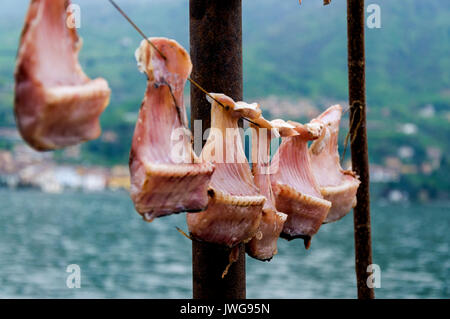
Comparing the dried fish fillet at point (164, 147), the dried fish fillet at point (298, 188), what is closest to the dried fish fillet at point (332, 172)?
the dried fish fillet at point (298, 188)

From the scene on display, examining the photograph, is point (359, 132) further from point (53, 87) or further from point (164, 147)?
point (53, 87)

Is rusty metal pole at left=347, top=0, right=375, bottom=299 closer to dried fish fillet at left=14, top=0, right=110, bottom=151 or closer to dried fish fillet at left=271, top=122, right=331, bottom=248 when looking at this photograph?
dried fish fillet at left=271, top=122, right=331, bottom=248

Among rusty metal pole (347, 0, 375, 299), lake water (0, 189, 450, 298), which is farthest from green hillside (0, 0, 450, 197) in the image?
rusty metal pole (347, 0, 375, 299)

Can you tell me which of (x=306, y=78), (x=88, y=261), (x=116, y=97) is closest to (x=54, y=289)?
(x=88, y=261)

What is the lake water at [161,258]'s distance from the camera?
211ft

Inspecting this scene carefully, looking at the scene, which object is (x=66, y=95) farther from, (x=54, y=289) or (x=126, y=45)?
(x=126, y=45)

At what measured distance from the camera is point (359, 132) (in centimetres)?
477

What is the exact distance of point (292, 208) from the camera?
3713mm

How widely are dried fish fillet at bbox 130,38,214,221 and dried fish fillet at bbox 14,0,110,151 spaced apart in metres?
0.32

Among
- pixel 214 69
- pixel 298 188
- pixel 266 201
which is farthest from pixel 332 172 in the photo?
pixel 214 69

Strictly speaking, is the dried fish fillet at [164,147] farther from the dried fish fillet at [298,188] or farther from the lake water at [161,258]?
the lake water at [161,258]

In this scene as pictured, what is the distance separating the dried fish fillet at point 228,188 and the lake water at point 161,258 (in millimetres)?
52933

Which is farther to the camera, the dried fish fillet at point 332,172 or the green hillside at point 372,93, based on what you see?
the green hillside at point 372,93
